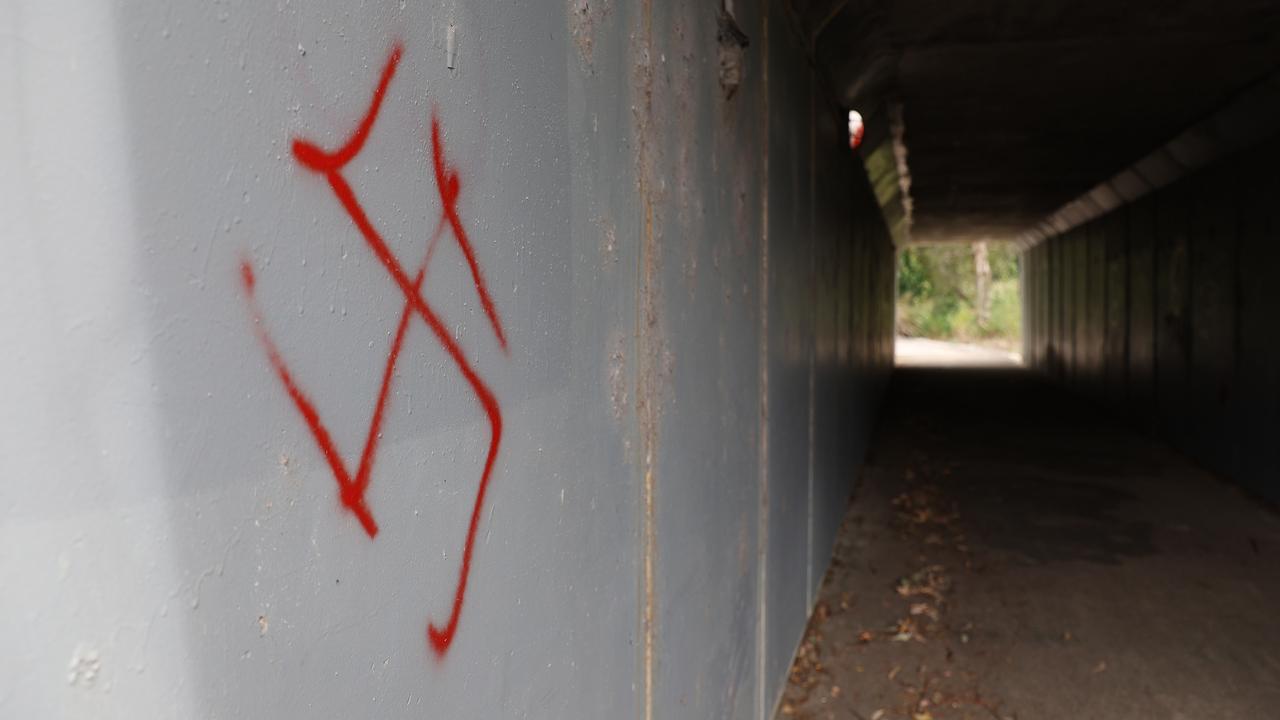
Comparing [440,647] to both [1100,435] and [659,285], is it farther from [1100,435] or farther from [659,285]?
[1100,435]

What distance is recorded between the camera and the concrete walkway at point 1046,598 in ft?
14.6

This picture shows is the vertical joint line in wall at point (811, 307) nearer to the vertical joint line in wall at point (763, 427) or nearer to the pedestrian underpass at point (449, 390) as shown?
the pedestrian underpass at point (449, 390)

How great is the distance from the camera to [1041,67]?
25.3 ft

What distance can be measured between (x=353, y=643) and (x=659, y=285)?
132 centimetres

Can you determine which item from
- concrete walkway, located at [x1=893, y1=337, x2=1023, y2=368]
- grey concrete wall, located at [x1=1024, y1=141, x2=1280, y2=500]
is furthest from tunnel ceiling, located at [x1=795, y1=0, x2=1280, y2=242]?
concrete walkway, located at [x1=893, y1=337, x2=1023, y2=368]

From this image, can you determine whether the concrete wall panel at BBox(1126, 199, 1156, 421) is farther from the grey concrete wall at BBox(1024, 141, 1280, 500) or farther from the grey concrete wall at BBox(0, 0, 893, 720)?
the grey concrete wall at BBox(0, 0, 893, 720)

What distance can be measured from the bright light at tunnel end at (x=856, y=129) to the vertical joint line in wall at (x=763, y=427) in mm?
4644

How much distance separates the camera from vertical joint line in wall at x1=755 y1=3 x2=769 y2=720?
11.8ft

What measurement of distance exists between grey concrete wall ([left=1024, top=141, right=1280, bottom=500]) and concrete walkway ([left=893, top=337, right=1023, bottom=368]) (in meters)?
7.16

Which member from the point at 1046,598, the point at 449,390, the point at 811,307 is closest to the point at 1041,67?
the point at 811,307

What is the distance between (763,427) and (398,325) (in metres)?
2.63

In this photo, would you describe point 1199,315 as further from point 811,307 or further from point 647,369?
point 647,369

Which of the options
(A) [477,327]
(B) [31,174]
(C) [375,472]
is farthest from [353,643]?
(B) [31,174]

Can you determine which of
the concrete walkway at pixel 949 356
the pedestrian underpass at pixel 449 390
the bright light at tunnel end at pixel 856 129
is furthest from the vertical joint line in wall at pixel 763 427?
the concrete walkway at pixel 949 356
